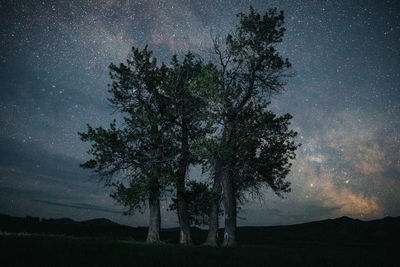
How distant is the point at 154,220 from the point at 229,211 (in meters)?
6.76

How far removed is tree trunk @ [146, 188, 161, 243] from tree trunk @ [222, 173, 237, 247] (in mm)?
5671

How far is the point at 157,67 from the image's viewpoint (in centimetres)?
2375

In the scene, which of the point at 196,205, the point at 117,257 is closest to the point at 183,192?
the point at 196,205

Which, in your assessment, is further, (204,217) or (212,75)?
(204,217)

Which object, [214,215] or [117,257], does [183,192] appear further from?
[117,257]

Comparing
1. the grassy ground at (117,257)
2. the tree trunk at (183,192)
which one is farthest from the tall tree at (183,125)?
the grassy ground at (117,257)

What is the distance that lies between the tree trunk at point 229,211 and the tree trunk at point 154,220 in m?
5.67

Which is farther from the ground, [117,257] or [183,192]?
[183,192]

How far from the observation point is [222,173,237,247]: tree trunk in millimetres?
18562

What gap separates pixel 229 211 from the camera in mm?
18844

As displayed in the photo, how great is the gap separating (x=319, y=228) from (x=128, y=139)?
54.5 m

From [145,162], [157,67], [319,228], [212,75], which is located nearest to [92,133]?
[145,162]

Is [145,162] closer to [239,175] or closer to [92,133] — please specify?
[92,133]

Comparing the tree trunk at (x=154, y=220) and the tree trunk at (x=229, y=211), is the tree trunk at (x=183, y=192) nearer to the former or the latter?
the tree trunk at (x=154, y=220)
